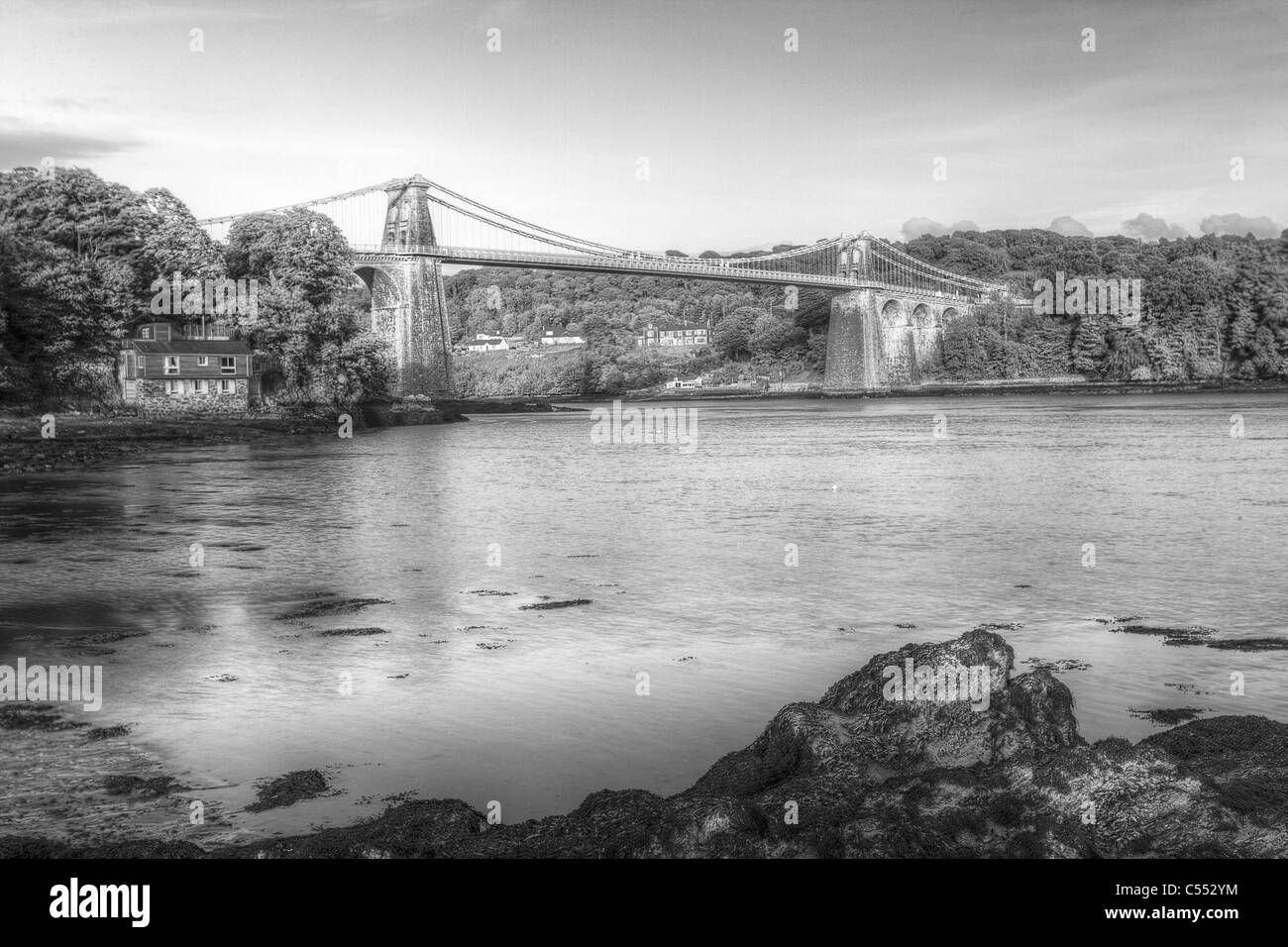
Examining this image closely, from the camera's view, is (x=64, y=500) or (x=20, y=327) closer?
(x=64, y=500)

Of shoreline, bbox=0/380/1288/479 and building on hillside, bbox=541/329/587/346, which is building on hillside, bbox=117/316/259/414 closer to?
shoreline, bbox=0/380/1288/479

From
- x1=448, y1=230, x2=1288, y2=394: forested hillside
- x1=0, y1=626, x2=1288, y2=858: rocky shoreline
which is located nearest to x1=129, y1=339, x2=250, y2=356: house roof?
x1=0, y1=626, x2=1288, y2=858: rocky shoreline

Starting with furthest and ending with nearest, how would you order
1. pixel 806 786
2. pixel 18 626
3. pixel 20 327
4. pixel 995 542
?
1. pixel 20 327
2. pixel 995 542
3. pixel 18 626
4. pixel 806 786

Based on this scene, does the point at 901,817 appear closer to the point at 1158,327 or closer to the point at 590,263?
the point at 590,263

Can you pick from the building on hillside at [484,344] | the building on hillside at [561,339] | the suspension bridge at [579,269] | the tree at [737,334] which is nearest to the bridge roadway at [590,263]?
the suspension bridge at [579,269]
